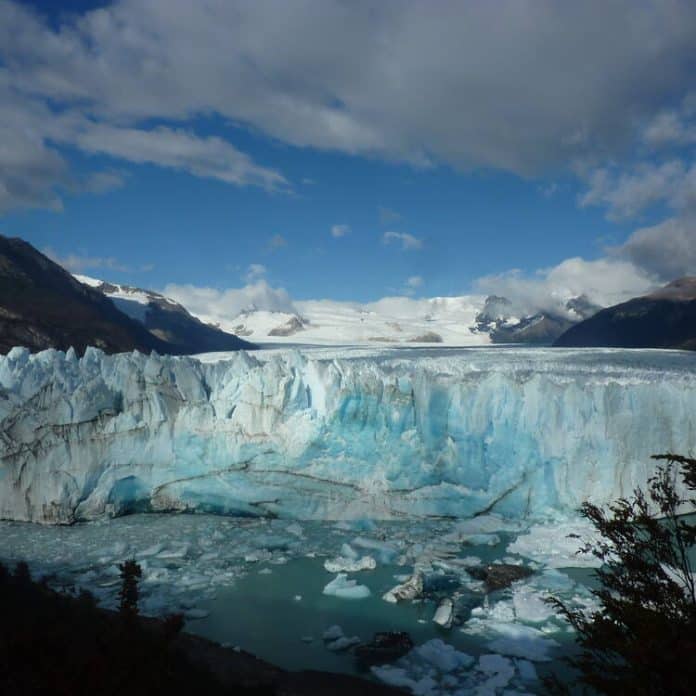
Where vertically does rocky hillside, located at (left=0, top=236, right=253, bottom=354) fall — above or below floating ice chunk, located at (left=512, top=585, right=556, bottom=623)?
above

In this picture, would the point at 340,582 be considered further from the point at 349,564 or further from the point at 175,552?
the point at 175,552

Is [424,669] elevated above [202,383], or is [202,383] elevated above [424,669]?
[202,383]

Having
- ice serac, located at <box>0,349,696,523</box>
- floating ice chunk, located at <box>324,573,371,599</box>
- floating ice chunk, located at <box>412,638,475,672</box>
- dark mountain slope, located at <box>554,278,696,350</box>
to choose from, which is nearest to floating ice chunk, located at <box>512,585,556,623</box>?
floating ice chunk, located at <box>412,638,475,672</box>

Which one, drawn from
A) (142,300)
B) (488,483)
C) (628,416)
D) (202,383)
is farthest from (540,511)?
(142,300)

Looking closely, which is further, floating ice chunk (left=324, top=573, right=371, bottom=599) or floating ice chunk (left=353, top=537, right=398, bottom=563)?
floating ice chunk (left=353, top=537, right=398, bottom=563)

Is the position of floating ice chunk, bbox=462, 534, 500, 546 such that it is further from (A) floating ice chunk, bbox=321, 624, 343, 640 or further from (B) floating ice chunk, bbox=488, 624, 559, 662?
(A) floating ice chunk, bbox=321, 624, 343, 640

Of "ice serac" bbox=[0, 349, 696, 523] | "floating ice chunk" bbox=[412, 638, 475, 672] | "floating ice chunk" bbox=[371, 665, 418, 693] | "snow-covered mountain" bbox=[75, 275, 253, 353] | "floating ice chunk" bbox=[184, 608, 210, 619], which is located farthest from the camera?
"snow-covered mountain" bbox=[75, 275, 253, 353]

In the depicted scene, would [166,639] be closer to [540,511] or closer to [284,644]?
[284,644]

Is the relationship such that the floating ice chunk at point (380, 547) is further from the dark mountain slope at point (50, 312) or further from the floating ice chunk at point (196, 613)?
the dark mountain slope at point (50, 312)
